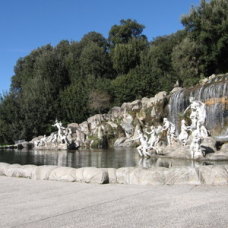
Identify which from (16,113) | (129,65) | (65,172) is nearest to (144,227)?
(65,172)

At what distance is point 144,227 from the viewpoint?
5891 millimetres

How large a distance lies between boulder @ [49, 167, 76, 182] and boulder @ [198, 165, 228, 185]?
12.5ft

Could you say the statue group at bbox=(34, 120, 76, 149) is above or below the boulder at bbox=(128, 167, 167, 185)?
above

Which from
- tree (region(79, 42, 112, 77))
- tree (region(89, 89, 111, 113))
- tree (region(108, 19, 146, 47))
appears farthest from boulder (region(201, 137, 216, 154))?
tree (region(108, 19, 146, 47))

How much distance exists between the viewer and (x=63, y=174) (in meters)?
10.9

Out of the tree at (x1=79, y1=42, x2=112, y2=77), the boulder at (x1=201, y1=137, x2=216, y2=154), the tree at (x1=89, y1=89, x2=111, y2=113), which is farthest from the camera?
the tree at (x1=79, y1=42, x2=112, y2=77)

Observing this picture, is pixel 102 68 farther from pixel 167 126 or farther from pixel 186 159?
pixel 186 159

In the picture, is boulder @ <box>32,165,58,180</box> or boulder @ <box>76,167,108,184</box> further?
boulder @ <box>32,165,58,180</box>

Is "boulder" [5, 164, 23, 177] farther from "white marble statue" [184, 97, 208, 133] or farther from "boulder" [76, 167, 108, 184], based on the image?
"white marble statue" [184, 97, 208, 133]

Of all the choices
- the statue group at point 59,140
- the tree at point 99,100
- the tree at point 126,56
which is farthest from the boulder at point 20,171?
the tree at point 126,56

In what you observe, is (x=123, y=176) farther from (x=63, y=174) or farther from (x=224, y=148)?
(x=224, y=148)

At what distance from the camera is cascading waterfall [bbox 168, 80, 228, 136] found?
3006cm

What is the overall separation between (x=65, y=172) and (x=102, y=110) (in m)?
45.4

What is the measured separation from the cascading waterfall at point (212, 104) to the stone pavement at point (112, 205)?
21.0 metres
